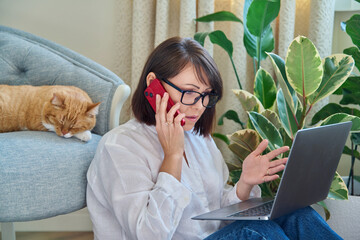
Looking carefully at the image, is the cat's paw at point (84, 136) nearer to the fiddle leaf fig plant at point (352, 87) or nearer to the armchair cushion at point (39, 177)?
the armchair cushion at point (39, 177)

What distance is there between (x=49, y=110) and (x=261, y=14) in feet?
2.76

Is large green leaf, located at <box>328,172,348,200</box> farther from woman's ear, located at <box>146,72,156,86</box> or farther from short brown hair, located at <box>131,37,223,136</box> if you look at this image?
woman's ear, located at <box>146,72,156,86</box>

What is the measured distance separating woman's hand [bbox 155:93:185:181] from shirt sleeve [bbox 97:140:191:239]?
0.18 ft

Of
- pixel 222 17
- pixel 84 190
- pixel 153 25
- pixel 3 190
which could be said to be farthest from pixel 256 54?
pixel 3 190

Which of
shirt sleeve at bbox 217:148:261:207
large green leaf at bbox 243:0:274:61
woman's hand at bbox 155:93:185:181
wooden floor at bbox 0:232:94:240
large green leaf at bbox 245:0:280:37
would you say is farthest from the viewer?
wooden floor at bbox 0:232:94:240

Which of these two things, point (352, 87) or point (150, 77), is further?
point (352, 87)

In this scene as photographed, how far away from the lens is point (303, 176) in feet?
2.96

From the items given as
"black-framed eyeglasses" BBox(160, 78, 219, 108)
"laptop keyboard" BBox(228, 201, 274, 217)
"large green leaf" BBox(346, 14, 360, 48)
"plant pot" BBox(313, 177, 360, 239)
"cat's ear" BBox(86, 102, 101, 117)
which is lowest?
"plant pot" BBox(313, 177, 360, 239)

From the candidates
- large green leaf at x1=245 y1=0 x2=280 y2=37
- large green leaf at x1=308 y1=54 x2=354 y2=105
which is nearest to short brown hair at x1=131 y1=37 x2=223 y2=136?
large green leaf at x1=308 y1=54 x2=354 y2=105

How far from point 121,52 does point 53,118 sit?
85 centimetres

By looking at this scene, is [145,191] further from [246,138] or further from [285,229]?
[246,138]

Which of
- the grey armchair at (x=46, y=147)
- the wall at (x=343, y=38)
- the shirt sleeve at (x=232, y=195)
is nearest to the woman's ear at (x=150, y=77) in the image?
the grey armchair at (x=46, y=147)

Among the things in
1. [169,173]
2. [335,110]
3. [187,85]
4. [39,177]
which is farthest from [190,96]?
[335,110]

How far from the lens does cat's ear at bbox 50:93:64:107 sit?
4.20ft
